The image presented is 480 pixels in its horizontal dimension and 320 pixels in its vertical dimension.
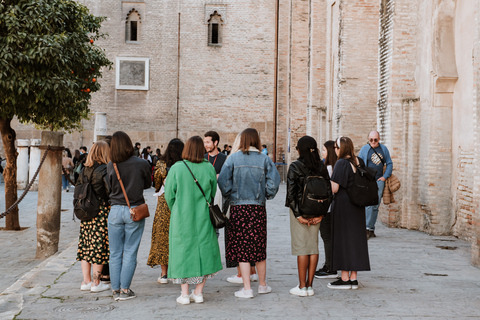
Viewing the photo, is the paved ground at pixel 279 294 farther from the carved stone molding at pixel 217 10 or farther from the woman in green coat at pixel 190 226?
the carved stone molding at pixel 217 10

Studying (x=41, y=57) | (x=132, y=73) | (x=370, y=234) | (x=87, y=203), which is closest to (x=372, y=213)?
(x=370, y=234)

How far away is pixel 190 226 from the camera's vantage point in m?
6.02

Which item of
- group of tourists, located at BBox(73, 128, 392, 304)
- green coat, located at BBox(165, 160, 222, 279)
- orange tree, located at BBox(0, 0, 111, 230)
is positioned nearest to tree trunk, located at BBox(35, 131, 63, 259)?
orange tree, located at BBox(0, 0, 111, 230)

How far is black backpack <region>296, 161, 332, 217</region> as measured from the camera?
6250mm

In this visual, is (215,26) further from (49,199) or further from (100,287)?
(100,287)

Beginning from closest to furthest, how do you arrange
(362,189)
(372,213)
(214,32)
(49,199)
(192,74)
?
(362,189), (49,199), (372,213), (192,74), (214,32)

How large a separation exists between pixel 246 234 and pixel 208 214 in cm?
50

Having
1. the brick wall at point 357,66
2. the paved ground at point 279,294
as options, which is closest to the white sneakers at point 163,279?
the paved ground at point 279,294

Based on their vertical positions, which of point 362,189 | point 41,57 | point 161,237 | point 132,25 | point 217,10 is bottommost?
point 161,237

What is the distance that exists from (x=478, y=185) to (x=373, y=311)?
3321mm

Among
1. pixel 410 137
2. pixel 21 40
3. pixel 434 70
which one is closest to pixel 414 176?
pixel 410 137

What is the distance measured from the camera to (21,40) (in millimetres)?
9977

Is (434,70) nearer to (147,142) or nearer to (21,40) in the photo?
(21,40)

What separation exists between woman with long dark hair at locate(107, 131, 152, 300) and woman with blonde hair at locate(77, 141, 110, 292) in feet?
1.28
